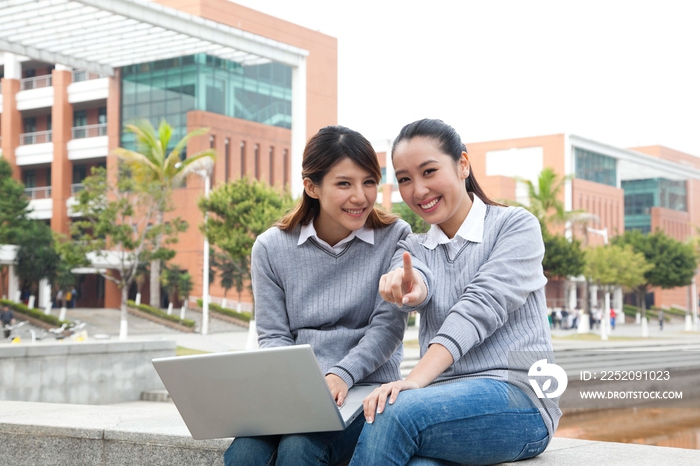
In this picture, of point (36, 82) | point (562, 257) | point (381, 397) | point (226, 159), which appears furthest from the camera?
point (36, 82)

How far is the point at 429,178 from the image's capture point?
101 inches

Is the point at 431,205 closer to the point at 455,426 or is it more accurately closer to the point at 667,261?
the point at 455,426

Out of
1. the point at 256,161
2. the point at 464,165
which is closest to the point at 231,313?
the point at 256,161

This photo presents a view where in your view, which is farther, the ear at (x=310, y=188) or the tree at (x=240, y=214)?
the tree at (x=240, y=214)

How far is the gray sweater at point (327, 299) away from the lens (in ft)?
9.08

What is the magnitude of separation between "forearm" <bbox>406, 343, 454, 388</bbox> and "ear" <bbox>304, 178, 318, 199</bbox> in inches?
33.8

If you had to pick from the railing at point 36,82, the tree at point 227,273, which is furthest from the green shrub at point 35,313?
the railing at point 36,82

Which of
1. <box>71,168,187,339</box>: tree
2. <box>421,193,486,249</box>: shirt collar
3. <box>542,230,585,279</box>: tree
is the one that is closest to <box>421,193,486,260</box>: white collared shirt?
<box>421,193,486,249</box>: shirt collar

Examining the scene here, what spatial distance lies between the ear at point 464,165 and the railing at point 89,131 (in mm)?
38106

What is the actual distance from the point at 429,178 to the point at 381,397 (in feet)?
2.54

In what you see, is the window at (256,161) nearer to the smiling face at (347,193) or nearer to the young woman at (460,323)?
the smiling face at (347,193)

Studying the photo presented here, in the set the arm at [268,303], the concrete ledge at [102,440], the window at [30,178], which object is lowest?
the concrete ledge at [102,440]

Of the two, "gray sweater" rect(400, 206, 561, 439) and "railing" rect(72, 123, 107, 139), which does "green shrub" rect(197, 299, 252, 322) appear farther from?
"gray sweater" rect(400, 206, 561, 439)

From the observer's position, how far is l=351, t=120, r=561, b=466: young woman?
2.13 metres
